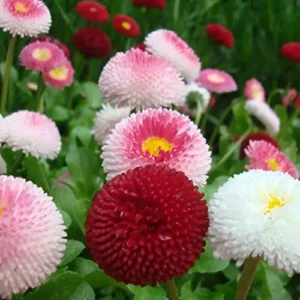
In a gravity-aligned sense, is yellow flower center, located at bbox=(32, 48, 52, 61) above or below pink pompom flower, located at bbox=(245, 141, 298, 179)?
above

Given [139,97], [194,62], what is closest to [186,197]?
[139,97]

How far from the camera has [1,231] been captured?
68 centimetres

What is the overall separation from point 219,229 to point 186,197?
5 centimetres

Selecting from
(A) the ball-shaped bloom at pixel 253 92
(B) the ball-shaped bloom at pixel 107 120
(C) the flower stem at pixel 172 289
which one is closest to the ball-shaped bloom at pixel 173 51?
(B) the ball-shaped bloom at pixel 107 120

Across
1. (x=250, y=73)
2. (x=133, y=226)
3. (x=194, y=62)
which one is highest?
(x=133, y=226)

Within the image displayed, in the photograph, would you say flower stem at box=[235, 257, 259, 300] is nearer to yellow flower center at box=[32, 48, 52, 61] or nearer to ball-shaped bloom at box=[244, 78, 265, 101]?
yellow flower center at box=[32, 48, 52, 61]

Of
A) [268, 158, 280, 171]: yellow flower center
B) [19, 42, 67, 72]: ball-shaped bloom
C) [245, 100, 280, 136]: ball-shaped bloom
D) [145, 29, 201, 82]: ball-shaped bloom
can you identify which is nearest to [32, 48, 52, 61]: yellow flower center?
[19, 42, 67, 72]: ball-shaped bloom

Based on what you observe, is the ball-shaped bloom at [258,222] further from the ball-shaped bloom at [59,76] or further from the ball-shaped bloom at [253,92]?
the ball-shaped bloom at [253,92]

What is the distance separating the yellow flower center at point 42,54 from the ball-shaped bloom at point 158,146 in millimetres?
599

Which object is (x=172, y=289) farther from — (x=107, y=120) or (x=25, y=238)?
(x=107, y=120)

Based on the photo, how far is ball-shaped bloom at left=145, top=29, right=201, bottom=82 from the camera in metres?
1.25

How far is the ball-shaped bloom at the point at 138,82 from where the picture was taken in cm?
106

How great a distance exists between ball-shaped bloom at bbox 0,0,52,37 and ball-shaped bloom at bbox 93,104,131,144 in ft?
0.79

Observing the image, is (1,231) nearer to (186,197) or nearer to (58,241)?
(58,241)
